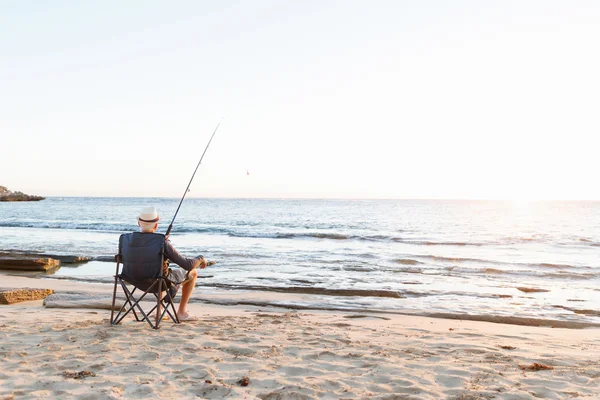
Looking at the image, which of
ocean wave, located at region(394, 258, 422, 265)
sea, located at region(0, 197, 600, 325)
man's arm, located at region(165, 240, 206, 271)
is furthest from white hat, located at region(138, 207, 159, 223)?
ocean wave, located at region(394, 258, 422, 265)

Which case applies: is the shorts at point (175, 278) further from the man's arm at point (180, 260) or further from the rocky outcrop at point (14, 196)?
the rocky outcrop at point (14, 196)

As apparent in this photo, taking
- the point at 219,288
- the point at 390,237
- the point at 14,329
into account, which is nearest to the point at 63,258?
the point at 219,288

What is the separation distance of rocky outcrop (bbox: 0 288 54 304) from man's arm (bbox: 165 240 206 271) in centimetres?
332

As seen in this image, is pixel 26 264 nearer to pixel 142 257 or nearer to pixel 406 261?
pixel 142 257

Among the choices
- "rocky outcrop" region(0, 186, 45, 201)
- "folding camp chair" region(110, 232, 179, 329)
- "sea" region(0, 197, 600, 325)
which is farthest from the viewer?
"rocky outcrop" region(0, 186, 45, 201)

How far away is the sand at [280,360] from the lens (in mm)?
3584

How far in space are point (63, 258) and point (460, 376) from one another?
40.4ft

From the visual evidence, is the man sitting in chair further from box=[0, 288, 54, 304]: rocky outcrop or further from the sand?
box=[0, 288, 54, 304]: rocky outcrop

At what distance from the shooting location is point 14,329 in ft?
17.1

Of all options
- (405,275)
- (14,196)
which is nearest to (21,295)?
(405,275)

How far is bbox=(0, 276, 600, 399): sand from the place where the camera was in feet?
11.8

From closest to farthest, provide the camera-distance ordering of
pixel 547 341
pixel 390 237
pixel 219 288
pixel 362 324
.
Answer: pixel 547 341, pixel 362 324, pixel 219 288, pixel 390 237

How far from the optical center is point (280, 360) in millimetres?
4352

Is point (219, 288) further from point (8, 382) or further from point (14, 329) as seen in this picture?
point (8, 382)
